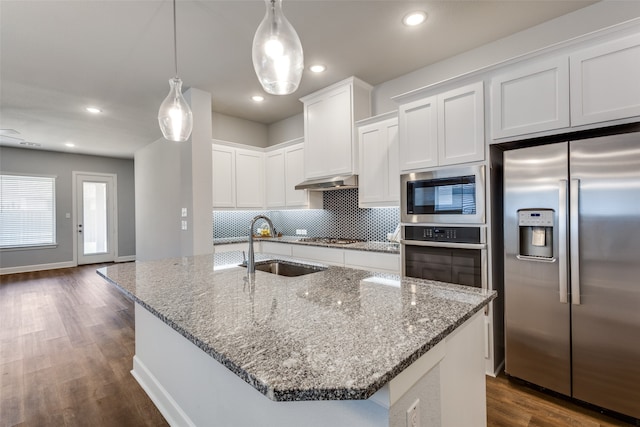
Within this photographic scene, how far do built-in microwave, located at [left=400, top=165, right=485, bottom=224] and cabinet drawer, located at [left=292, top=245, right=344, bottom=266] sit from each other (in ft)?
3.01

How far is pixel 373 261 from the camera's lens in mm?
3020

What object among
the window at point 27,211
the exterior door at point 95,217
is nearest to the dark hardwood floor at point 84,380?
the window at point 27,211

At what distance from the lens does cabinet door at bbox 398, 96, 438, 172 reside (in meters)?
2.56

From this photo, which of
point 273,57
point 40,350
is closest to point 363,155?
point 273,57

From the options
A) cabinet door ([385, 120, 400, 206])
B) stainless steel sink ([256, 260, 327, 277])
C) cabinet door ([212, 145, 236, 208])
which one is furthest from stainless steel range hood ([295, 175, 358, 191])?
stainless steel sink ([256, 260, 327, 277])

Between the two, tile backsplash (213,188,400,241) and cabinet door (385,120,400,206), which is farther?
tile backsplash (213,188,400,241)

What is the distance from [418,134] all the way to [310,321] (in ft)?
7.04

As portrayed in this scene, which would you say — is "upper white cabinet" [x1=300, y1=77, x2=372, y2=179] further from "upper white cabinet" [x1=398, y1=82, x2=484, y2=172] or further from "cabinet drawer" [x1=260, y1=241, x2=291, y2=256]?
"cabinet drawer" [x1=260, y1=241, x2=291, y2=256]

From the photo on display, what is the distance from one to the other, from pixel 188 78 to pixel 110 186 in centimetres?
585

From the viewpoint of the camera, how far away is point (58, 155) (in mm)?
6879

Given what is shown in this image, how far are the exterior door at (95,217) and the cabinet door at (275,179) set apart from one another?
534 centimetres

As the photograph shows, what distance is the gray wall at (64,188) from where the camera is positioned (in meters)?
6.34

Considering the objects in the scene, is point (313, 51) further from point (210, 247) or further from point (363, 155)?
point (210, 247)

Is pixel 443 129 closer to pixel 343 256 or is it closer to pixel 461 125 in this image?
pixel 461 125
